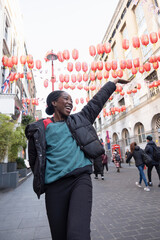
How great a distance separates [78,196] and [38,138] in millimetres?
637

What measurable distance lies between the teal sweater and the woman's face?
0.18m

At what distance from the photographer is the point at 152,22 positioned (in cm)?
1783

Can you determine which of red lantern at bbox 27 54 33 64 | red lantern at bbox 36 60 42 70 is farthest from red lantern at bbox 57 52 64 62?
red lantern at bbox 27 54 33 64

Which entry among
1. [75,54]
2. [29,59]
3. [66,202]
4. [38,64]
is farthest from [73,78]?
[66,202]

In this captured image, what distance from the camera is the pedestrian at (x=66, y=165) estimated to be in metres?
1.36

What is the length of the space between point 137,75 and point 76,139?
2168 centimetres

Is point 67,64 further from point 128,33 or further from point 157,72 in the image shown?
point 128,33

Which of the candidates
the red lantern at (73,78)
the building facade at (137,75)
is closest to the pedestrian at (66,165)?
the red lantern at (73,78)

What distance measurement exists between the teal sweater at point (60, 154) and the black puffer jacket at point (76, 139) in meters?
0.05

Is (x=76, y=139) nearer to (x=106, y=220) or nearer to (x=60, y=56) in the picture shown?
(x=106, y=220)

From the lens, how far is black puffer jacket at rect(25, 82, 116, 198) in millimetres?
1562

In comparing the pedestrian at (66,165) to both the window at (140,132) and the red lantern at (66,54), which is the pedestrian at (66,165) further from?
the window at (140,132)

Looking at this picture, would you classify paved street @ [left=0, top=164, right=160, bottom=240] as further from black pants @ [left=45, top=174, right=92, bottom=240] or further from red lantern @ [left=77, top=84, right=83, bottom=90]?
red lantern @ [left=77, top=84, right=83, bottom=90]

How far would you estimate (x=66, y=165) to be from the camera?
59.4 inches
